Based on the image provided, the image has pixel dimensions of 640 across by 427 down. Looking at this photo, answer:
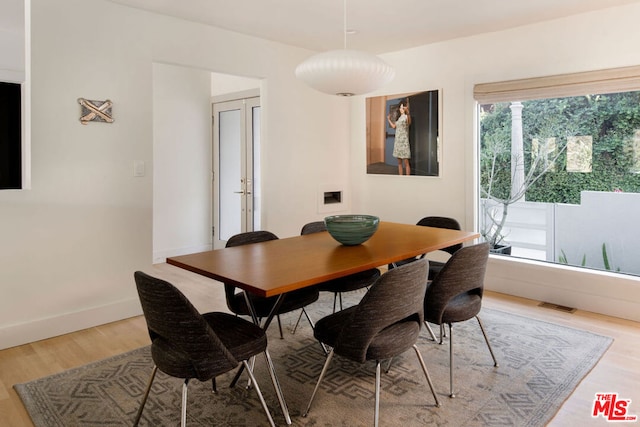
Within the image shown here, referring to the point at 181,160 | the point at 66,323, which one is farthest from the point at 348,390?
the point at 181,160

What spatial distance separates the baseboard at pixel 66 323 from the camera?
3.26 m

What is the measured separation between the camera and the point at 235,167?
6105 millimetres

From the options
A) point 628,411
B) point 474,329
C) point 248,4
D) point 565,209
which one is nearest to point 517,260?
point 565,209

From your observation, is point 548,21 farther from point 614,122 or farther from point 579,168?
point 579,168

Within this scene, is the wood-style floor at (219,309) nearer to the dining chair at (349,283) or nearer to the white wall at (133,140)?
the white wall at (133,140)

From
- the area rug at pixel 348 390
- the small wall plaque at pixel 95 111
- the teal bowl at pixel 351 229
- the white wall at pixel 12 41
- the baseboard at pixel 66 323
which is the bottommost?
the area rug at pixel 348 390

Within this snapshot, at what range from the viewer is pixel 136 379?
273 cm

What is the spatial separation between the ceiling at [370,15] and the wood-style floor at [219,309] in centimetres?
254

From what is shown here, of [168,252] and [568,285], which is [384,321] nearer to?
[568,285]

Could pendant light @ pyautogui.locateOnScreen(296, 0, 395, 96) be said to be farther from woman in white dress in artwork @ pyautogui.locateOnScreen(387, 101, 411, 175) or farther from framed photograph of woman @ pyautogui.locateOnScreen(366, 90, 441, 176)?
woman in white dress in artwork @ pyautogui.locateOnScreen(387, 101, 411, 175)

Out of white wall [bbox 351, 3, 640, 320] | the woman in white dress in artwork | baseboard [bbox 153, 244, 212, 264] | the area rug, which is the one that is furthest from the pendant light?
baseboard [bbox 153, 244, 212, 264]

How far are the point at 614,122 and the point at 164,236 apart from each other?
5084mm

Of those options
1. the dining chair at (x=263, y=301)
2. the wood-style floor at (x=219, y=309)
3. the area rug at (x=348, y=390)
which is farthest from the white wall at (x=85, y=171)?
the dining chair at (x=263, y=301)

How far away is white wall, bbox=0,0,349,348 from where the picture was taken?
3299 millimetres
